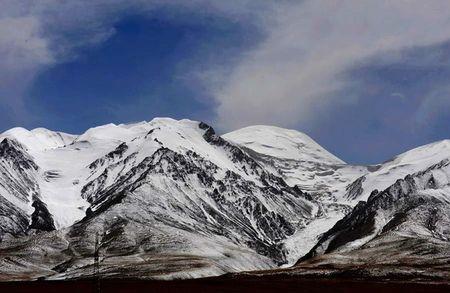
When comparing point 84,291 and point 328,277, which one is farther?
point 328,277

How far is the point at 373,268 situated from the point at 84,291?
92734mm

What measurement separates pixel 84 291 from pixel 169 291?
13635mm

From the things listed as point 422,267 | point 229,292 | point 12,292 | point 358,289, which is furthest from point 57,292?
point 422,267

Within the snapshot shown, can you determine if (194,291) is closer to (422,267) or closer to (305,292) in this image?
(305,292)

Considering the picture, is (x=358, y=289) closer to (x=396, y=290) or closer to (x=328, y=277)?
(x=396, y=290)

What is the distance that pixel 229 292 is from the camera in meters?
121

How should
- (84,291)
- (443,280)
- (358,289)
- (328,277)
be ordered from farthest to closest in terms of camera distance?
1. (328,277)
2. (443,280)
3. (358,289)
4. (84,291)

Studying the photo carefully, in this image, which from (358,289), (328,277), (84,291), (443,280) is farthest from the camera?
(328,277)

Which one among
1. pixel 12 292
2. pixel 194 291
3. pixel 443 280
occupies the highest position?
pixel 12 292

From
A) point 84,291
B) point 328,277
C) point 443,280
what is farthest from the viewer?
point 328,277

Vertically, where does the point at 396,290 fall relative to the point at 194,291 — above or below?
below

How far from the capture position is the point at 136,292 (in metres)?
121

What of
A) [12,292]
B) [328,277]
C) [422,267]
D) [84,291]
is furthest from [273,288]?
[422,267]

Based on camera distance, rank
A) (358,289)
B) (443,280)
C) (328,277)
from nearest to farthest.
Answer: (358,289) → (443,280) → (328,277)
